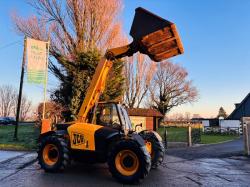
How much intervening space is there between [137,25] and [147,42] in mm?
573

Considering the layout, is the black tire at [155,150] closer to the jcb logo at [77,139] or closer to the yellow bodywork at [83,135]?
the yellow bodywork at [83,135]

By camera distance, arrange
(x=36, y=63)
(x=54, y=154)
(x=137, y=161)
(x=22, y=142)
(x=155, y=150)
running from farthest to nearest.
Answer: (x=22, y=142), (x=36, y=63), (x=155, y=150), (x=54, y=154), (x=137, y=161)

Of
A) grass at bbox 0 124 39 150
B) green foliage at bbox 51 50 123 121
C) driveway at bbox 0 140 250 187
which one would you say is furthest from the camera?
green foliage at bbox 51 50 123 121

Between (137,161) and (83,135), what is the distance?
6.01 feet

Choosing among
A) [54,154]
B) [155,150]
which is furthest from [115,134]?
[54,154]

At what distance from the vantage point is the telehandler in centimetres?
810

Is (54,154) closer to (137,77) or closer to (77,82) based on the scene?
(77,82)

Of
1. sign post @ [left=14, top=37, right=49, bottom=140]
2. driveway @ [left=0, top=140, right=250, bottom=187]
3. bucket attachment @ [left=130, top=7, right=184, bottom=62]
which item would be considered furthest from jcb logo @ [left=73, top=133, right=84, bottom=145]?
sign post @ [left=14, top=37, right=49, bottom=140]

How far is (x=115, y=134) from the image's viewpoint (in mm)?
8641

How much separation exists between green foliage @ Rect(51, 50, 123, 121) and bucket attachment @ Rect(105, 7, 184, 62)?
10931mm

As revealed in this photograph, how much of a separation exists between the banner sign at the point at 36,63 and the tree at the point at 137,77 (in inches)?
1027

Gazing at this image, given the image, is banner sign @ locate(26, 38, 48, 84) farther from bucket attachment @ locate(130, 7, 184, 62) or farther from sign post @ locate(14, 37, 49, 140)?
bucket attachment @ locate(130, 7, 184, 62)

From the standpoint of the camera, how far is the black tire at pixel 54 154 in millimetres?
9000

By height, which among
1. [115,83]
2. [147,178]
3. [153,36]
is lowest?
Answer: [147,178]
